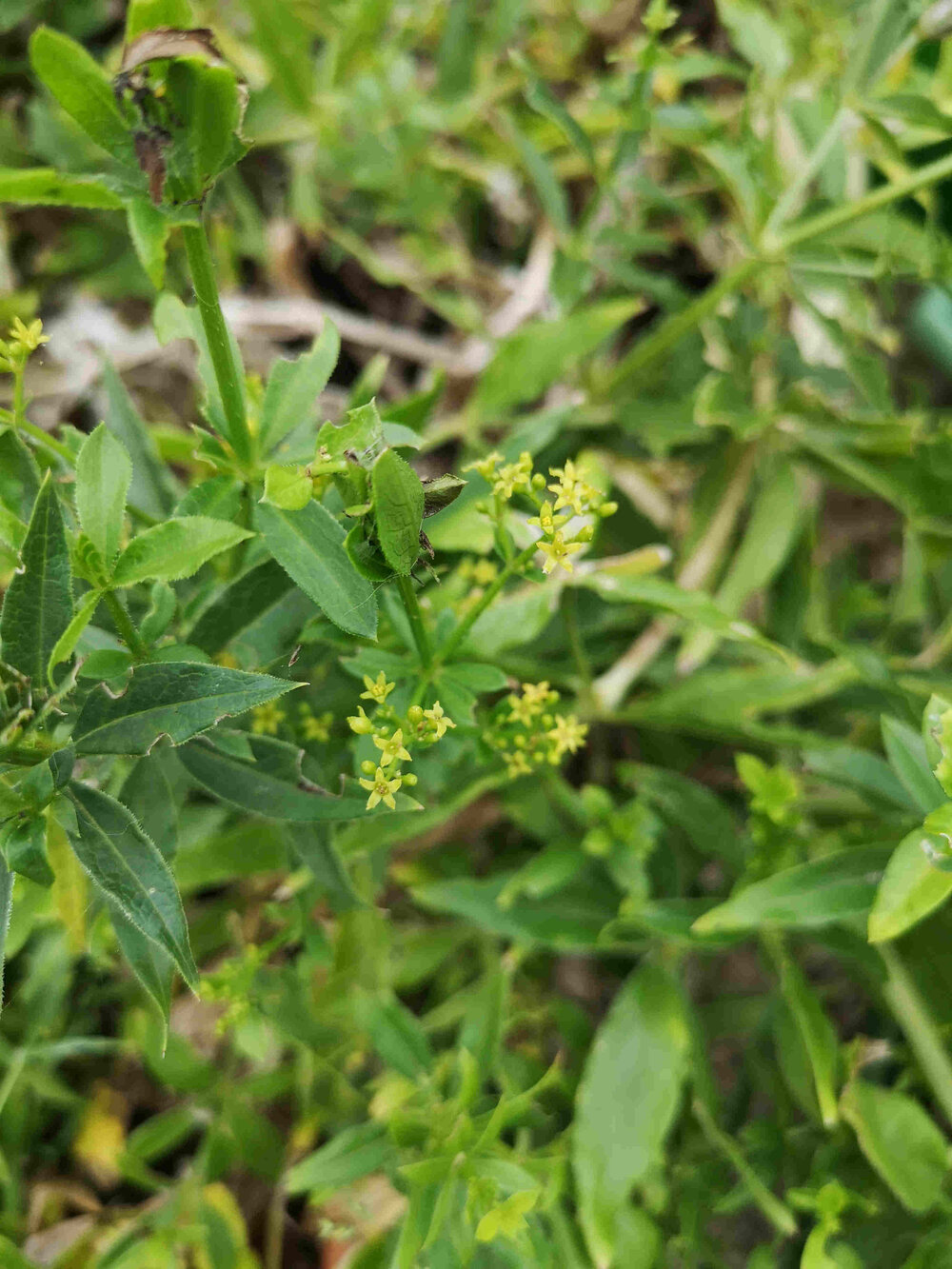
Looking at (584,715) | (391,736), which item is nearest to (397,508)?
(391,736)

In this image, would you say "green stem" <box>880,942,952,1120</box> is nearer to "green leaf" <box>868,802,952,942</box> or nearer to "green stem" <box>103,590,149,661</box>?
"green leaf" <box>868,802,952,942</box>

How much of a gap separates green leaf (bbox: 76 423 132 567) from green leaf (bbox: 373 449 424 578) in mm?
183

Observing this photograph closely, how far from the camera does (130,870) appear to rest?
1.88 ft

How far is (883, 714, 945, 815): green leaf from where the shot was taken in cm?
76

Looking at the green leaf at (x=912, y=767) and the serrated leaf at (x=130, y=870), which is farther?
the green leaf at (x=912, y=767)

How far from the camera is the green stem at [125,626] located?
24.1 inches

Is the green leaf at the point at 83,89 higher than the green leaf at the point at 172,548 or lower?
higher

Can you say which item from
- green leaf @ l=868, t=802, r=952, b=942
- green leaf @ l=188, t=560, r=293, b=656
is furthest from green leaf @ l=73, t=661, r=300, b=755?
green leaf @ l=868, t=802, r=952, b=942

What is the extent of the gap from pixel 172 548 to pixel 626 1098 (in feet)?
2.44

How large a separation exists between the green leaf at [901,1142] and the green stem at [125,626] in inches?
32.2

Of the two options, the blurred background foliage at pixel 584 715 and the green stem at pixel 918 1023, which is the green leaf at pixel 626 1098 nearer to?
the blurred background foliage at pixel 584 715

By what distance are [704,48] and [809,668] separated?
1082mm

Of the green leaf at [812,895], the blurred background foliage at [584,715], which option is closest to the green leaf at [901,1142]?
the blurred background foliage at [584,715]

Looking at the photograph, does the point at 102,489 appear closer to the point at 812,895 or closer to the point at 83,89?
the point at 83,89
